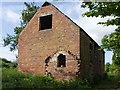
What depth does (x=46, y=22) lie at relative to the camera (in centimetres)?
2875

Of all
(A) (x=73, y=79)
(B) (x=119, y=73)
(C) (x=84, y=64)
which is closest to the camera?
(A) (x=73, y=79)

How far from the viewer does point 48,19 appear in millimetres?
28594

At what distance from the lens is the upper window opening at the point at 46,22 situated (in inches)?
1092

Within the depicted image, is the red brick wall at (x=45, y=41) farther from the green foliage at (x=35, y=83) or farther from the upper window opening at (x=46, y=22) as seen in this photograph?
the green foliage at (x=35, y=83)

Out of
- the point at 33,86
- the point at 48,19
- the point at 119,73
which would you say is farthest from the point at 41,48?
the point at 119,73

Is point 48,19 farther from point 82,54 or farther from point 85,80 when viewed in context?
point 85,80

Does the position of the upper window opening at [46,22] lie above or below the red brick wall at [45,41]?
above

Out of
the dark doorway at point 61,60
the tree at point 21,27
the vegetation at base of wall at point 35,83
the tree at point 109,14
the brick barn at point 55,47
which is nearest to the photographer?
the tree at point 109,14

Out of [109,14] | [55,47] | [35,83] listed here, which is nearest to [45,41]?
[55,47]

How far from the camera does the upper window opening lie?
27.7 metres

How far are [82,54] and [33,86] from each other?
303 inches

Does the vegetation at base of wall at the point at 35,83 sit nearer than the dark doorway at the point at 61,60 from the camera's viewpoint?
Yes

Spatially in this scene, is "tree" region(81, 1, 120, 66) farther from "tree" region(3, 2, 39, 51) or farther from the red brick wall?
"tree" region(3, 2, 39, 51)

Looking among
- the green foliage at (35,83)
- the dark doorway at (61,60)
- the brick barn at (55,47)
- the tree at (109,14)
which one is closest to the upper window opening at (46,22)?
the brick barn at (55,47)
